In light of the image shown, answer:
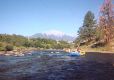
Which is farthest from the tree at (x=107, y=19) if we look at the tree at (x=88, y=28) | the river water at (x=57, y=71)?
the river water at (x=57, y=71)

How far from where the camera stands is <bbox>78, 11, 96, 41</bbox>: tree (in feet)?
381

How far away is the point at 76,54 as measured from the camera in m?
71.2

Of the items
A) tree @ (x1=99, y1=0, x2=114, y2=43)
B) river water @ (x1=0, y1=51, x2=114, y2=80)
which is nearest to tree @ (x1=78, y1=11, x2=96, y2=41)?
tree @ (x1=99, y1=0, x2=114, y2=43)

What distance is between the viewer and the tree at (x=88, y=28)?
11625 centimetres

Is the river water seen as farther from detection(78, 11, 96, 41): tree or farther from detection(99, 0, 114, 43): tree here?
detection(78, 11, 96, 41): tree

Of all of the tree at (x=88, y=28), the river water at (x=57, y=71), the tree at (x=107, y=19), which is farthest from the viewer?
the tree at (x=88, y=28)

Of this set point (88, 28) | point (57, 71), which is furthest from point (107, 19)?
point (57, 71)

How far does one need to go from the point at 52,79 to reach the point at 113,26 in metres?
61.2

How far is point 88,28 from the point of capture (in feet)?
385

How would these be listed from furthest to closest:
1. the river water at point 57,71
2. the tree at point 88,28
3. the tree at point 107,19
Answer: the tree at point 88,28 < the tree at point 107,19 < the river water at point 57,71

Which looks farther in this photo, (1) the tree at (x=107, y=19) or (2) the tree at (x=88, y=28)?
(2) the tree at (x=88, y=28)

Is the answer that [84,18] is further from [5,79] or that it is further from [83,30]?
[5,79]

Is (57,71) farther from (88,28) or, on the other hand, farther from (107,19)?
(88,28)

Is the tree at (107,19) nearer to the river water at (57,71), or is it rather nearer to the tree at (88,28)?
the tree at (88,28)
